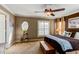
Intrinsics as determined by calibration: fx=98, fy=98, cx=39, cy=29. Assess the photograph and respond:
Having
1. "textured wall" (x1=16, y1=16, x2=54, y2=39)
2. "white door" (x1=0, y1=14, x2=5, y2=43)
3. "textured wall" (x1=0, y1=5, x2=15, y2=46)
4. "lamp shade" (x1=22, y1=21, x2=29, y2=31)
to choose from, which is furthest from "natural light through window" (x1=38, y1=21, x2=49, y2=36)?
"white door" (x1=0, y1=14, x2=5, y2=43)

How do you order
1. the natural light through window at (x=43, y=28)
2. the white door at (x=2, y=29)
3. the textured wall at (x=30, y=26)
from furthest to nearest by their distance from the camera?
the natural light through window at (x=43, y=28), the textured wall at (x=30, y=26), the white door at (x=2, y=29)

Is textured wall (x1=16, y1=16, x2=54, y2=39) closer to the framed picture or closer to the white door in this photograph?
the white door

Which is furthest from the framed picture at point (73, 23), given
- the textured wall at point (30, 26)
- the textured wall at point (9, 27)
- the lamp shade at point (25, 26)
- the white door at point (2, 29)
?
the white door at point (2, 29)

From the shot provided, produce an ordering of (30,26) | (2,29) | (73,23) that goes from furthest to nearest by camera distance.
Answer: (73,23)
(30,26)
(2,29)

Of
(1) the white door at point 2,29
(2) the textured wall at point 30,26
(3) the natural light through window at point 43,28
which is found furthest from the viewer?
(3) the natural light through window at point 43,28

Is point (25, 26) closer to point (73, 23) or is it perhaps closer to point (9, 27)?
point (9, 27)

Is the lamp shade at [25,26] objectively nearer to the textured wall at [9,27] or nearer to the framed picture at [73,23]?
the textured wall at [9,27]

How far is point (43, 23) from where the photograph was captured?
→ 410 cm

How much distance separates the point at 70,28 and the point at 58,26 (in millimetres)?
555

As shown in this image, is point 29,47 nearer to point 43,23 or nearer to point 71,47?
point 43,23

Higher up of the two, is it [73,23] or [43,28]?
[73,23]

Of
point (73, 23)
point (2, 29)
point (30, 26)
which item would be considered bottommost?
point (2, 29)

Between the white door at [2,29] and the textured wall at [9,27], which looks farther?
the textured wall at [9,27]

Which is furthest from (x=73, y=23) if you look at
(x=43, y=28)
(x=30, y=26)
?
(x=30, y=26)
